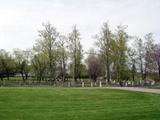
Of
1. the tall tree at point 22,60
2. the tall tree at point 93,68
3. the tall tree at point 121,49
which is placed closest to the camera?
the tall tree at point 121,49

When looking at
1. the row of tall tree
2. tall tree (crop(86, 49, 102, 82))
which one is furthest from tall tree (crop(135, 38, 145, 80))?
tall tree (crop(86, 49, 102, 82))

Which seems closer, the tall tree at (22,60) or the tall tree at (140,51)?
the tall tree at (140,51)

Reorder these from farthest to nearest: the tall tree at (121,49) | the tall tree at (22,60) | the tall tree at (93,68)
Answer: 1. the tall tree at (93,68)
2. the tall tree at (22,60)
3. the tall tree at (121,49)

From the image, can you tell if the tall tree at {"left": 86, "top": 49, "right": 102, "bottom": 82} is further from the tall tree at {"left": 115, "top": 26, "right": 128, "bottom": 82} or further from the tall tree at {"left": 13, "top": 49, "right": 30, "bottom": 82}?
the tall tree at {"left": 115, "top": 26, "right": 128, "bottom": 82}

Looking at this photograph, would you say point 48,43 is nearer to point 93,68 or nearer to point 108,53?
point 108,53

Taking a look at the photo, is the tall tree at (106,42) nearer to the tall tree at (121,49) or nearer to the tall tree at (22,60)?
the tall tree at (121,49)

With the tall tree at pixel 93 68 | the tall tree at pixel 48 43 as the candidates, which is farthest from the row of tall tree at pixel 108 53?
the tall tree at pixel 93 68

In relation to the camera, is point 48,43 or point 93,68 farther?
point 93,68

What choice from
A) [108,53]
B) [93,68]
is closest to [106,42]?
[108,53]

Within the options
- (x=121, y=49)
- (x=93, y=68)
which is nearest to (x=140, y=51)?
(x=121, y=49)

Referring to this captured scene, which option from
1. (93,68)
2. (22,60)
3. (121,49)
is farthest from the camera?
(93,68)

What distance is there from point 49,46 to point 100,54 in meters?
10.9

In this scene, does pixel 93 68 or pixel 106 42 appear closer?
pixel 106 42

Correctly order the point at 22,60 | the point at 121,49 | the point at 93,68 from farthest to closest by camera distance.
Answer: the point at 93,68 → the point at 22,60 → the point at 121,49
